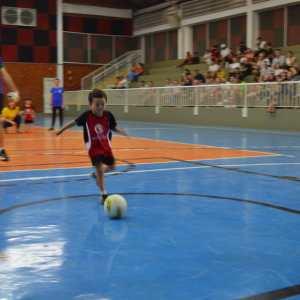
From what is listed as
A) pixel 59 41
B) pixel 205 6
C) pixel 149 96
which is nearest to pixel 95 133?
pixel 149 96

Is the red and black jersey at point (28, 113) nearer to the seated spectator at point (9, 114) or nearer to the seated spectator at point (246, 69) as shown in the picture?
the seated spectator at point (9, 114)

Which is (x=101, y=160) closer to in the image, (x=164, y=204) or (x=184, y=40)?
(x=164, y=204)

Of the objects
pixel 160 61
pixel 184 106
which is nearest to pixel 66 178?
pixel 184 106

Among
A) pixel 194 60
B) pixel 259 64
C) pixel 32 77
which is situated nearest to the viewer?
pixel 259 64

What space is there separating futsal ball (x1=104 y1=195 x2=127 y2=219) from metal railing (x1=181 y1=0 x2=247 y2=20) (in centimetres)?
2107

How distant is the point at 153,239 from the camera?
3.15 metres

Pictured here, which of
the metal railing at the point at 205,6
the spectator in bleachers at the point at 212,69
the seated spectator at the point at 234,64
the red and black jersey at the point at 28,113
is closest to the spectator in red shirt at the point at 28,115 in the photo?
the red and black jersey at the point at 28,113

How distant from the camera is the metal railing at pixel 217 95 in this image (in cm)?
1429

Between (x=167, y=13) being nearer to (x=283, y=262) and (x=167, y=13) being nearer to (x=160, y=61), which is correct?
(x=160, y=61)

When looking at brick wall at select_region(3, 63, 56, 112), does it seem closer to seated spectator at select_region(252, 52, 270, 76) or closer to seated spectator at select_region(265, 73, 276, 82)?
seated spectator at select_region(252, 52, 270, 76)

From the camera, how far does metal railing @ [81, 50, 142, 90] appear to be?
30.0m

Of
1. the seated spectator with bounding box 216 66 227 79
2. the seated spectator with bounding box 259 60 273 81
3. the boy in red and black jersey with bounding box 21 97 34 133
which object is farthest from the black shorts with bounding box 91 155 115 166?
the seated spectator with bounding box 216 66 227 79

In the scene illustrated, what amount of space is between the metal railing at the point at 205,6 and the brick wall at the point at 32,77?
992 cm

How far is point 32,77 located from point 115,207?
27.9 metres
